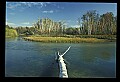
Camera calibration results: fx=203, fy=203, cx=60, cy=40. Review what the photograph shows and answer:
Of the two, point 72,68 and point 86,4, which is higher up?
point 86,4

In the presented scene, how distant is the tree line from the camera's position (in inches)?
74.5

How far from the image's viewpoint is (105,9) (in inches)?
73.7

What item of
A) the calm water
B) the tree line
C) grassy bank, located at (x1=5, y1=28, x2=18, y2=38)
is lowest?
the calm water

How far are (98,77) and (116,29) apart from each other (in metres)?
0.47

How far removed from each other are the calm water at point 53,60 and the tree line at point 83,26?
0.41 feet

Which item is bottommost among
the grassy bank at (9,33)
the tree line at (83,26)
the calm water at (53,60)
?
the calm water at (53,60)

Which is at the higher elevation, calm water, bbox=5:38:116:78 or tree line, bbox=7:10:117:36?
tree line, bbox=7:10:117:36

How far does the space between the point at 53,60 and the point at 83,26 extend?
429mm

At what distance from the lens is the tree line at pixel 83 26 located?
189 cm

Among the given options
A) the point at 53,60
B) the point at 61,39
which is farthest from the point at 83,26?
the point at 53,60

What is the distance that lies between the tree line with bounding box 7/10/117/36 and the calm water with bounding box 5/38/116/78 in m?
0.13

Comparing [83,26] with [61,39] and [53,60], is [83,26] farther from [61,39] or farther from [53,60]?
[53,60]
